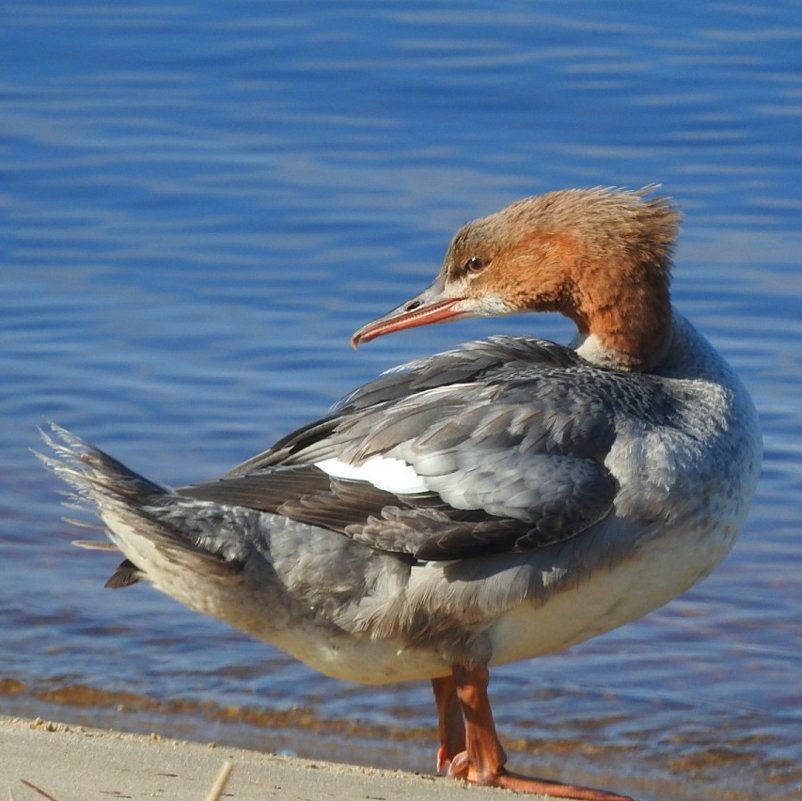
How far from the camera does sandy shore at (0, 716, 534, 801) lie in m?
4.48

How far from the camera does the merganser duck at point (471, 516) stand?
5.10 metres

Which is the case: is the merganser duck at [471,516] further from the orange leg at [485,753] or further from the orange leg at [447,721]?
the orange leg at [447,721]

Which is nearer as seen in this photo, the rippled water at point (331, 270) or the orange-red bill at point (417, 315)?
the orange-red bill at point (417, 315)

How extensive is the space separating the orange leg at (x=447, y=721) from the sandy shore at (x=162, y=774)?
1.46ft

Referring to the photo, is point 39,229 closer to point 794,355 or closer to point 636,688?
point 794,355

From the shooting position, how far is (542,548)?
16.8 ft

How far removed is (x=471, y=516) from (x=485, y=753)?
740 millimetres

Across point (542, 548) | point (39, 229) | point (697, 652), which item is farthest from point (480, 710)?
point (39, 229)

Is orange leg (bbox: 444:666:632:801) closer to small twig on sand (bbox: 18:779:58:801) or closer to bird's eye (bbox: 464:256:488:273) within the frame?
bird's eye (bbox: 464:256:488:273)

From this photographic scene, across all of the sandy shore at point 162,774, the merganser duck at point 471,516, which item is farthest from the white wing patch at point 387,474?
the sandy shore at point 162,774

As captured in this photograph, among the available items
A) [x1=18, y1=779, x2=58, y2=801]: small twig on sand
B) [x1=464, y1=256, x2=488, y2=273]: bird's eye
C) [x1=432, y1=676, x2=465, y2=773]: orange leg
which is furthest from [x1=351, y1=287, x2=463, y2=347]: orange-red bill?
[x1=18, y1=779, x2=58, y2=801]: small twig on sand

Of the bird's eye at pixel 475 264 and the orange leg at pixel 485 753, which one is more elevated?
the bird's eye at pixel 475 264

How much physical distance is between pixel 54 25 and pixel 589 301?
906cm

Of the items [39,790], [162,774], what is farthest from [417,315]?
[39,790]
